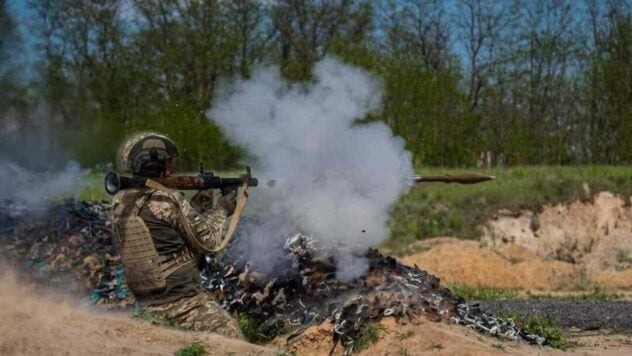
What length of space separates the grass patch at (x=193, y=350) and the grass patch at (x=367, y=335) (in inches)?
94.4

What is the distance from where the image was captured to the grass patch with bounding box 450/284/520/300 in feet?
63.6

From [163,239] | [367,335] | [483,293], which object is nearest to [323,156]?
[367,335]

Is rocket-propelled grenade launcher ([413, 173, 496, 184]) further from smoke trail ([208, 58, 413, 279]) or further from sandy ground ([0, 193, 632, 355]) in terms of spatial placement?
sandy ground ([0, 193, 632, 355])

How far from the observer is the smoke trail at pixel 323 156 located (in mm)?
11070

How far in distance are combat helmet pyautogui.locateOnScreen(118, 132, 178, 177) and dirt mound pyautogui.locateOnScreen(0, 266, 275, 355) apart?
1299mm

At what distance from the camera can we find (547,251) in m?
29.1

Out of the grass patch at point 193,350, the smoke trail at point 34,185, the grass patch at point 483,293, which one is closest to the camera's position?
the grass patch at point 193,350

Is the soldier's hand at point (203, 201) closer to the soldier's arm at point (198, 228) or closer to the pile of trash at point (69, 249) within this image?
the soldier's arm at point (198, 228)

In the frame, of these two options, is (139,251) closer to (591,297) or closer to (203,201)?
(203,201)

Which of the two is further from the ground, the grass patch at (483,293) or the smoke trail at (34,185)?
the smoke trail at (34,185)

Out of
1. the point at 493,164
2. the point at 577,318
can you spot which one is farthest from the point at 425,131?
the point at 577,318

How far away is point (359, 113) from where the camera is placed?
37.5 feet

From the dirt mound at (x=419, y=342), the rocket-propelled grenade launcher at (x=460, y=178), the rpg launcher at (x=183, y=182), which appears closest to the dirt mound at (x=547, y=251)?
the rocket-propelled grenade launcher at (x=460, y=178)

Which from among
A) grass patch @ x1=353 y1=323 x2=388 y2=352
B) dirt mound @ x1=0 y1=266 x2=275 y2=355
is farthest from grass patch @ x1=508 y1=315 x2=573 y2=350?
dirt mound @ x1=0 y1=266 x2=275 y2=355
